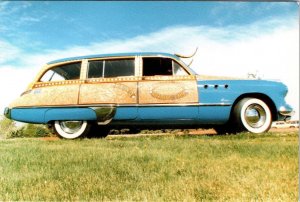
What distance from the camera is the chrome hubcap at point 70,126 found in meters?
3.43

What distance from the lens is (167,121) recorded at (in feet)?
10.7

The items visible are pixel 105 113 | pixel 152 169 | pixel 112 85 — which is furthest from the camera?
pixel 112 85

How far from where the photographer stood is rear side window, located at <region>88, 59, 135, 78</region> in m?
3.42

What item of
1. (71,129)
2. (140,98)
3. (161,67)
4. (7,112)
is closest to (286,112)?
(161,67)

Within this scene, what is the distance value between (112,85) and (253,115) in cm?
145

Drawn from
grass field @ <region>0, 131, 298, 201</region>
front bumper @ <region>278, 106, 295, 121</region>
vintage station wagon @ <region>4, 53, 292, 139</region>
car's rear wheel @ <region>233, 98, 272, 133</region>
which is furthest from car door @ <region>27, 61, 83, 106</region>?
front bumper @ <region>278, 106, 295, 121</region>

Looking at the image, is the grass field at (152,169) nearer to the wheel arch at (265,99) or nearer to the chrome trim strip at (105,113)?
the chrome trim strip at (105,113)

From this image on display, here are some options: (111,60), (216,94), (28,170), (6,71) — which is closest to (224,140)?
(216,94)

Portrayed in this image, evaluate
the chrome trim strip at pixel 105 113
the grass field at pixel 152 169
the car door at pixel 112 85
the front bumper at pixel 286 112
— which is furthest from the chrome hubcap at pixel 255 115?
the chrome trim strip at pixel 105 113

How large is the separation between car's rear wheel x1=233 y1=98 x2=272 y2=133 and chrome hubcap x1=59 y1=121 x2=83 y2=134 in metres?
1.57

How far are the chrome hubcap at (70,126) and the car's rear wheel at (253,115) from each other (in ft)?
5.16

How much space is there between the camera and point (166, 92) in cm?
331

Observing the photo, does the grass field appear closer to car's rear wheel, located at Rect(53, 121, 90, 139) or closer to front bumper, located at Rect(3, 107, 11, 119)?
car's rear wheel, located at Rect(53, 121, 90, 139)

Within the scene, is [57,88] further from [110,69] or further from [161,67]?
[161,67]
